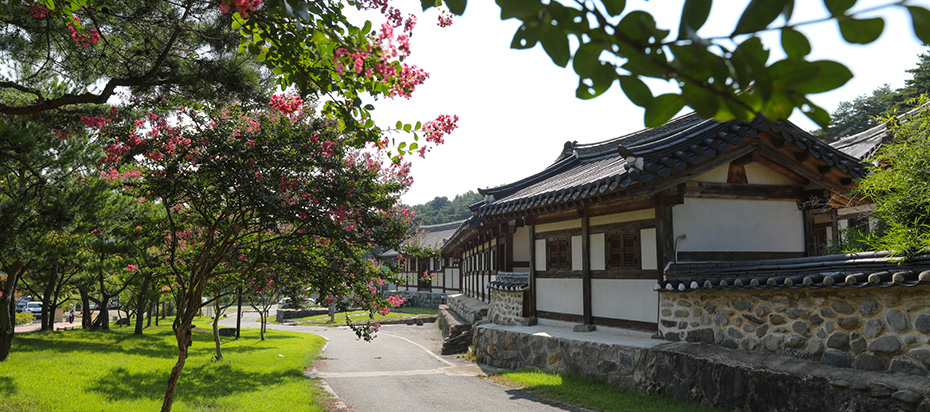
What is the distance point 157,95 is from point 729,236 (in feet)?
29.9

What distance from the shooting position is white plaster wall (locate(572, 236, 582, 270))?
11305 mm

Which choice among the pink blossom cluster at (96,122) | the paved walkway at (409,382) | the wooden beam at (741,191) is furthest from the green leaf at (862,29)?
the wooden beam at (741,191)

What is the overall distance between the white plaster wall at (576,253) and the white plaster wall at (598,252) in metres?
0.44

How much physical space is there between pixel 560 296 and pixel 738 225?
154 inches

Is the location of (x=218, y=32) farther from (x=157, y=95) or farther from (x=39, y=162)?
(x=39, y=162)

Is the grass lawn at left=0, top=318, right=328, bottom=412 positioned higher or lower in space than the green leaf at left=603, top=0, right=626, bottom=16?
lower

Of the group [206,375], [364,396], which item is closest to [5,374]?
[206,375]

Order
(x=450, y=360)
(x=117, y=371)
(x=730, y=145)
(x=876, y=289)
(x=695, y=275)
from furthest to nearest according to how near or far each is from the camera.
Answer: (x=450, y=360) < (x=117, y=371) < (x=730, y=145) < (x=695, y=275) < (x=876, y=289)

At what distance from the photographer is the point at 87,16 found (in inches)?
233

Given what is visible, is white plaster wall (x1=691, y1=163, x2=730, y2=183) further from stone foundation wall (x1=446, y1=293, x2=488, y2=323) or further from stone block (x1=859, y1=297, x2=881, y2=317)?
stone foundation wall (x1=446, y1=293, x2=488, y2=323)

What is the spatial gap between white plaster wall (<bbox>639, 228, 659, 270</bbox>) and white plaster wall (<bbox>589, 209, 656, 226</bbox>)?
26cm

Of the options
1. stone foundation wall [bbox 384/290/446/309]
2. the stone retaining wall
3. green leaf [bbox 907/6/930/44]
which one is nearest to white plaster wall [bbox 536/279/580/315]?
the stone retaining wall

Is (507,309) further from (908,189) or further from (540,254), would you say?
(908,189)

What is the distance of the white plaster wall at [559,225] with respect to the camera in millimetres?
11492
